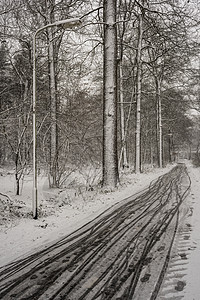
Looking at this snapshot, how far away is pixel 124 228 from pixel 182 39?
10.4m

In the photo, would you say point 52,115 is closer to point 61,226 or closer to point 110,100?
point 110,100

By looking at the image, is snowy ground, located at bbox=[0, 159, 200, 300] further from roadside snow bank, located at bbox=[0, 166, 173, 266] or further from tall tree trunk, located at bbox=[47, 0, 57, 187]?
tall tree trunk, located at bbox=[47, 0, 57, 187]

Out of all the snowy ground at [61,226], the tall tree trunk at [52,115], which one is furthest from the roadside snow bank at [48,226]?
the tall tree trunk at [52,115]

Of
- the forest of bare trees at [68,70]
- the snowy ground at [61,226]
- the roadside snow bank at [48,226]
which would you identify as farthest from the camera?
the forest of bare trees at [68,70]

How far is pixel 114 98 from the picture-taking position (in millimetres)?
11047

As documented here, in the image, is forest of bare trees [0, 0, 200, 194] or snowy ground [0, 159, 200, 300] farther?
forest of bare trees [0, 0, 200, 194]

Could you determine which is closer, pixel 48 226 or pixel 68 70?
pixel 48 226

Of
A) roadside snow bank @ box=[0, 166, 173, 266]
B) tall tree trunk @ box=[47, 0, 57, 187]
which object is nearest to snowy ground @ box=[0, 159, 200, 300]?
roadside snow bank @ box=[0, 166, 173, 266]

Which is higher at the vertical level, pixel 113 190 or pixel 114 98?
pixel 114 98

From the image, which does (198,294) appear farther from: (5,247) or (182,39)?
(182,39)

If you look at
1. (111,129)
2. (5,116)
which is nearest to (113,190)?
(111,129)

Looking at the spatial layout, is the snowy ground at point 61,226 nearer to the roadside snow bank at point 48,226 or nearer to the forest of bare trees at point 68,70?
the roadside snow bank at point 48,226

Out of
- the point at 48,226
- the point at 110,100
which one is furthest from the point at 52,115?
the point at 48,226

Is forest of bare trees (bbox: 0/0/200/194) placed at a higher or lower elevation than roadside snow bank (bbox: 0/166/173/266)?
higher
